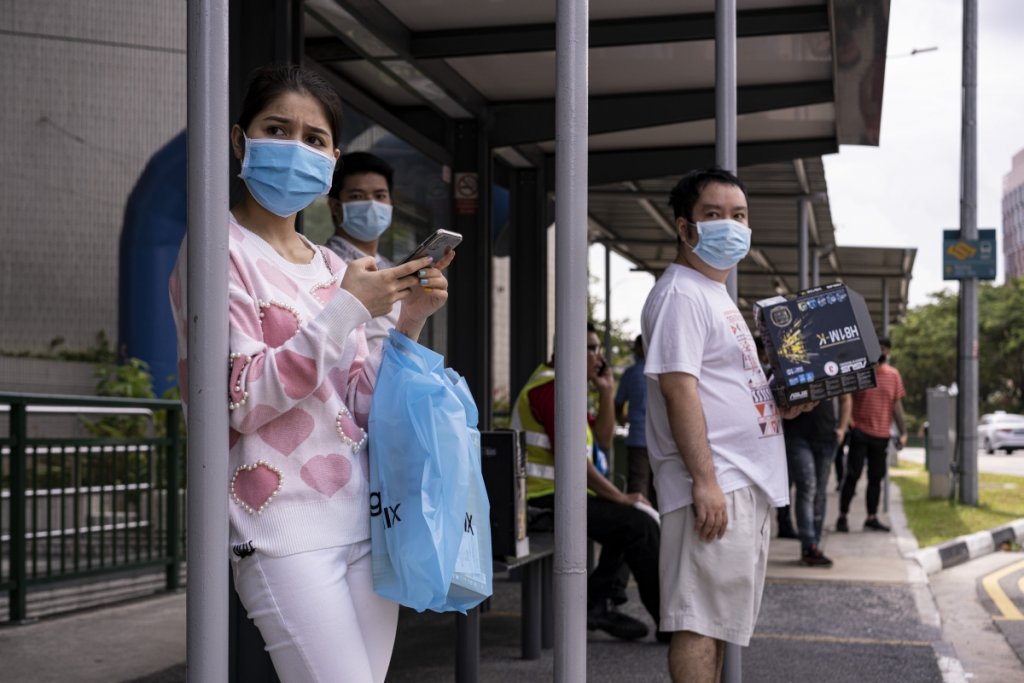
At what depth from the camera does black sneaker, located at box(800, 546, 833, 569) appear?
997cm

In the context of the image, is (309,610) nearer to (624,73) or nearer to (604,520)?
(604,520)

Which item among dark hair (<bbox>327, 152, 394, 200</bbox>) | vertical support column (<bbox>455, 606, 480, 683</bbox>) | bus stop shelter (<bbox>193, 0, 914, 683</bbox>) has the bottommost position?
vertical support column (<bbox>455, 606, 480, 683</bbox>)

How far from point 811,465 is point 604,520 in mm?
4284

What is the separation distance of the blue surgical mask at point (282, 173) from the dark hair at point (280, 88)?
0.25 feet

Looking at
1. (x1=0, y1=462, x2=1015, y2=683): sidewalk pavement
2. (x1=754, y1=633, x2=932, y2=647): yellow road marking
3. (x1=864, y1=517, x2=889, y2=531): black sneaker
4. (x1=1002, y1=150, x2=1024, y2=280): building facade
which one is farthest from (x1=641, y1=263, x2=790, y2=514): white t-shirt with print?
(x1=1002, y1=150, x2=1024, y2=280): building facade

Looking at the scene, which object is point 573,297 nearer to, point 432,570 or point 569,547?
point 569,547

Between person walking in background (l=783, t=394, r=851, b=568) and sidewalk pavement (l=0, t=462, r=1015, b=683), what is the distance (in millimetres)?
939

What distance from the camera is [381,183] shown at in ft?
16.6

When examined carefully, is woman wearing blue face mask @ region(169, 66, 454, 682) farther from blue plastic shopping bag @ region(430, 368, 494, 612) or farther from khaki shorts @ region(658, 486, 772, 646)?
khaki shorts @ region(658, 486, 772, 646)

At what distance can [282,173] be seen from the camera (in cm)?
256

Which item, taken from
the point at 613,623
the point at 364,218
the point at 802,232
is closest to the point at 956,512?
the point at 802,232

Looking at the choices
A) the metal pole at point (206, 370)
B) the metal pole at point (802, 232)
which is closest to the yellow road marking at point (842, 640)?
the metal pole at point (206, 370)

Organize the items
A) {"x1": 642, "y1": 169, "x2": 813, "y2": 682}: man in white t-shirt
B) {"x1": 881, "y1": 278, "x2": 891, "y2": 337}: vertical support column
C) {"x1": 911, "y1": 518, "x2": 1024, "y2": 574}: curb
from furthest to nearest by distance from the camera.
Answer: {"x1": 881, "y1": 278, "x2": 891, "y2": 337}: vertical support column → {"x1": 911, "y1": 518, "x2": 1024, "y2": 574}: curb → {"x1": 642, "y1": 169, "x2": 813, "y2": 682}: man in white t-shirt

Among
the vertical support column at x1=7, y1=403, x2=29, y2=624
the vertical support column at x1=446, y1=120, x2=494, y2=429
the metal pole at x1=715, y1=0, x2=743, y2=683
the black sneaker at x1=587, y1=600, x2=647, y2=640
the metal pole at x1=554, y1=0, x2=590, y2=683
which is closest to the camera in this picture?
the metal pole at x1=554, y1=0, x2=590, y2=683
